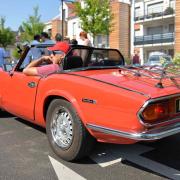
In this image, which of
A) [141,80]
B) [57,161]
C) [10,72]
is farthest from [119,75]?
[10,72]

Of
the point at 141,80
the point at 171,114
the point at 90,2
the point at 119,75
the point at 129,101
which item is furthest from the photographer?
the point at 90,2

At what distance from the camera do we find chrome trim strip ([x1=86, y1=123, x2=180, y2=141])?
3.21 meters

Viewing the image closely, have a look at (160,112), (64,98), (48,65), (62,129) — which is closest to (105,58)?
(48,65)

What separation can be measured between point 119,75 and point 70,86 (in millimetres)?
629

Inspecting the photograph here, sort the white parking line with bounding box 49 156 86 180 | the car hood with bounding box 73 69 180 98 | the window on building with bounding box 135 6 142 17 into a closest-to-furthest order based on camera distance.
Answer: the car hood with bounding box 73 69 180 98
the white parking line with bounding box 49 156 86 180
the window on building with bounding box 135 6 142 17

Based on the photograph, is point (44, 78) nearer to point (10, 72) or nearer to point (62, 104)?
point (62, 104)

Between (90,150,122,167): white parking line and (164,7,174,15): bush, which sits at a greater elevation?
(164,7,174,15): bush

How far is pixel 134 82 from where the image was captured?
12.0ft

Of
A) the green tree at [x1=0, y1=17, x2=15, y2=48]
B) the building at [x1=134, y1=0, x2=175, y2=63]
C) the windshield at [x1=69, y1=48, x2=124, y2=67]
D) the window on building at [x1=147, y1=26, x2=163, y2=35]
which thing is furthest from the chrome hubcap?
the green tree at [x1=0, y1=17, x2=15, y2=48]

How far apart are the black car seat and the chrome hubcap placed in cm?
71

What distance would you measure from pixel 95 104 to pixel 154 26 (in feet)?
119

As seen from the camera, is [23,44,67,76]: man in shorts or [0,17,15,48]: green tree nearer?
[23,44,67,76]: man in shorts

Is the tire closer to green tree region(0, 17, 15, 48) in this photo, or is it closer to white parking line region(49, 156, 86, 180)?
white parking line region(49, 156, 86, 180)

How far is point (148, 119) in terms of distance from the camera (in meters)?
3.31
